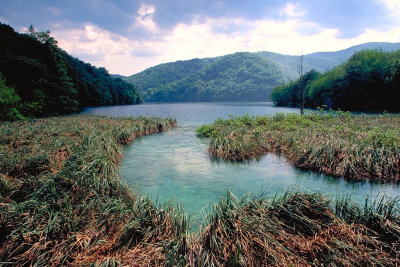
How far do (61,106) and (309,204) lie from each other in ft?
133

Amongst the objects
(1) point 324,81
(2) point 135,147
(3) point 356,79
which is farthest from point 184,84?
(2) point 135,147

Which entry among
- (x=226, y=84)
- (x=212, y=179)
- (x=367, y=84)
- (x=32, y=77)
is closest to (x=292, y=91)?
(x=367, y=84)

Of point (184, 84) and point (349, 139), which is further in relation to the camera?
point (184, 84)

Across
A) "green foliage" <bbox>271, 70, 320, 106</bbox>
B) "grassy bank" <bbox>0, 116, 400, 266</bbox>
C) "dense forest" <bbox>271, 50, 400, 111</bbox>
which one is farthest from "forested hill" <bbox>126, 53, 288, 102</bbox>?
"grassy bank" <bbox>0, 116, 400, 266</bbox>

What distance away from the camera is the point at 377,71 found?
45.6m

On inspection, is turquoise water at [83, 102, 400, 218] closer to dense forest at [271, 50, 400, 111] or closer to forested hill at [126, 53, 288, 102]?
dense forest at [271, 50, 400, 111]

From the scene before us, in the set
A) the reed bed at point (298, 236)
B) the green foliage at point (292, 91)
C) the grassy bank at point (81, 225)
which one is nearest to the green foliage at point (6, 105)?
the grassy bank at point (81, 225)

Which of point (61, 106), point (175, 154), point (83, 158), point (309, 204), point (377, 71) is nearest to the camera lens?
point (309, 204)

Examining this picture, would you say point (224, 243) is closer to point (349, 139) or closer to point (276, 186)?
point (276, 186)

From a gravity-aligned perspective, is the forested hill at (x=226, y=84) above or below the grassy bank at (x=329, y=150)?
above

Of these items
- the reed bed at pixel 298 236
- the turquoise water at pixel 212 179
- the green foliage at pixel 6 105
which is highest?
the green foliage at pixel 6 105

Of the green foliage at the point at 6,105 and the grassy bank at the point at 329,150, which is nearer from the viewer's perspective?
the grassy bank at the point at 329,150

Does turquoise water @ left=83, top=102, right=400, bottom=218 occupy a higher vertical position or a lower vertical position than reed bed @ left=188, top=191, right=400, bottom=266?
lower

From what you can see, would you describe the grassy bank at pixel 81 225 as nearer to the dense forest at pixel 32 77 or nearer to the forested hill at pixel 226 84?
the dense forest at pixel 32 77
